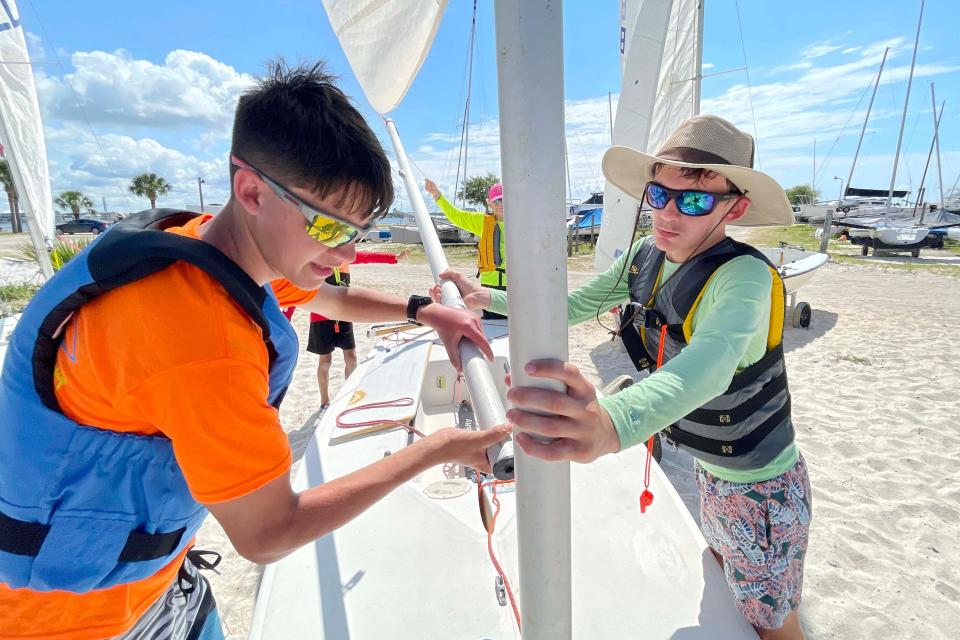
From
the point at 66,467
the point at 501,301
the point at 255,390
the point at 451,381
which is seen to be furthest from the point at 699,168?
the point at 451,381

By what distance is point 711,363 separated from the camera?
112 centimetres

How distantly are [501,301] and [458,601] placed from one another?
3.95 feet

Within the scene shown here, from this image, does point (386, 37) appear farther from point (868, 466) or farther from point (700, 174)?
point (868, 466)

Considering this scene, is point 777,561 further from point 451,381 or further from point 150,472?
point 451,381

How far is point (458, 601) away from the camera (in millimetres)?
1914

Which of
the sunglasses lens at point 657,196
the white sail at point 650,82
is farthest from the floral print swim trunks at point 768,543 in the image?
the white sail at point 650,82

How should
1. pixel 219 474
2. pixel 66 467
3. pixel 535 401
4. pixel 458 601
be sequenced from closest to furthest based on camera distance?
pixel 535 401 → pixel 219 474 → pixel 66 467 → pixel 458 601

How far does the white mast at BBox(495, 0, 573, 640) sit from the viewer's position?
0.57 m

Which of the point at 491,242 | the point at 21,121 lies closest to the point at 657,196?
the point at 491,242

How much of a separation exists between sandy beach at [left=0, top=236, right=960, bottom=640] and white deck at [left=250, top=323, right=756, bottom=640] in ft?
4.38

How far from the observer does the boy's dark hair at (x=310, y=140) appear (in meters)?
1.01

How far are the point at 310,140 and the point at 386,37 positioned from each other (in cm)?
159

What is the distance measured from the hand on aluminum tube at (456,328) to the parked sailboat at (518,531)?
162 millimetres

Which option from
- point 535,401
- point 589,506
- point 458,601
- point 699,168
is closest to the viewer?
point 535,401
